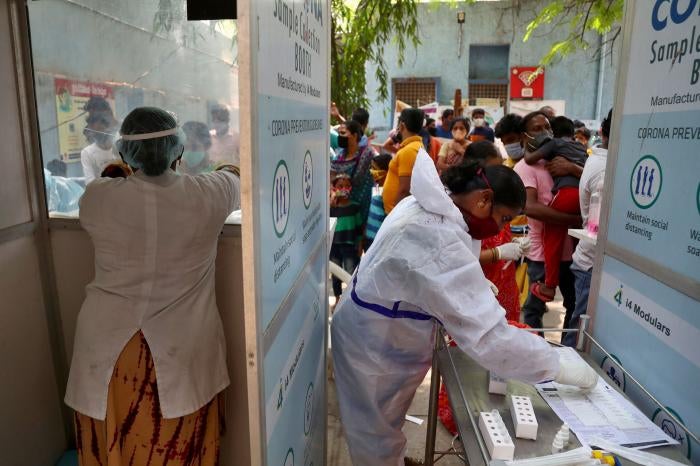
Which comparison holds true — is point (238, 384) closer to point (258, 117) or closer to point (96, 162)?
point (96, 162)

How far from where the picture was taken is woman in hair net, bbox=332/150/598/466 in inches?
55.6

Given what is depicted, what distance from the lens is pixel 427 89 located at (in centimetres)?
1246

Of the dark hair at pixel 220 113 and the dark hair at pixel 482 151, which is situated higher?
the dark hair at pixel 220 113

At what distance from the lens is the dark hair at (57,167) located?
6.50 feet

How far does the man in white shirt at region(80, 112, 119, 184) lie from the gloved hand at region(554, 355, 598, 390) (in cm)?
174

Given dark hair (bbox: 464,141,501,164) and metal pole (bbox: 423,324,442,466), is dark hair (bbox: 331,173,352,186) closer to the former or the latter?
dark hair (bbox: 464,141,501,164)

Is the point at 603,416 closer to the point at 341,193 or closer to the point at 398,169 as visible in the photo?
the point at 398,169

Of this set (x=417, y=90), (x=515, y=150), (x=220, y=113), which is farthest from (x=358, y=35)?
(x=417, y=90)

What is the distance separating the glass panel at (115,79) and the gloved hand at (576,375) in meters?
1.47

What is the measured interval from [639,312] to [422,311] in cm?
63

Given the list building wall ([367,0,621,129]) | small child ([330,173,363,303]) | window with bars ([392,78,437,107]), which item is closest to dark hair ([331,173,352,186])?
small child ([330,173,363,303])

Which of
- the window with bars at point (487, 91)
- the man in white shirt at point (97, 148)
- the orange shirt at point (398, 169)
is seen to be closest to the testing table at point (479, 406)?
A: the man in white shirt at point (97, 148)

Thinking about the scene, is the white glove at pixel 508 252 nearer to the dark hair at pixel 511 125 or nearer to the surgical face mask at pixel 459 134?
the dark hair at pixel 511 125

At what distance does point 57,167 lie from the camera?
6.56 feet
